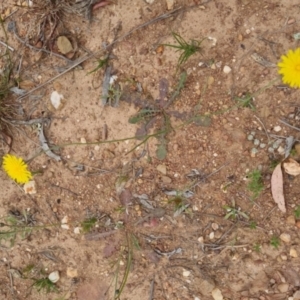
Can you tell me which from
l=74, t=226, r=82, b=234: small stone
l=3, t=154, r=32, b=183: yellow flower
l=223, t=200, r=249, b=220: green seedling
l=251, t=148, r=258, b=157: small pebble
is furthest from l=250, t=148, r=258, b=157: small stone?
l=3, t=154, r=32, b=183: yellow flower

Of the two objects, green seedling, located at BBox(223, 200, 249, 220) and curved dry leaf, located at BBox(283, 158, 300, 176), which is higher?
curved dry leaf, located at BBox(283, 158, 300, 176)

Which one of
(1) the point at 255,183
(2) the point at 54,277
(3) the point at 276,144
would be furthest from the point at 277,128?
(2) the point at 54,277

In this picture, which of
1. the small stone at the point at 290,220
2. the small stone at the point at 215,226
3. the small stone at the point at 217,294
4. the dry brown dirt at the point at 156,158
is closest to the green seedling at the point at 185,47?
the dry brown dirt at the point at 156,158

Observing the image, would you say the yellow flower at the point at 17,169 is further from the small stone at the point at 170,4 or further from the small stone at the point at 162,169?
the small stone at the point at 170,4

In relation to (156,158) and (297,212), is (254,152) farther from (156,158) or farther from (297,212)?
(156,158)

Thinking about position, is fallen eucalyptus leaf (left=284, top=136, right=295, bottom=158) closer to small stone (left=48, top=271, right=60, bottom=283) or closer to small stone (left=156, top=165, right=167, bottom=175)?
small stone (left=156, top=165, right=167, bottom=175)

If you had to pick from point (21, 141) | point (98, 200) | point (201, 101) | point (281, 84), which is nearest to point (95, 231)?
point (98, 200)
